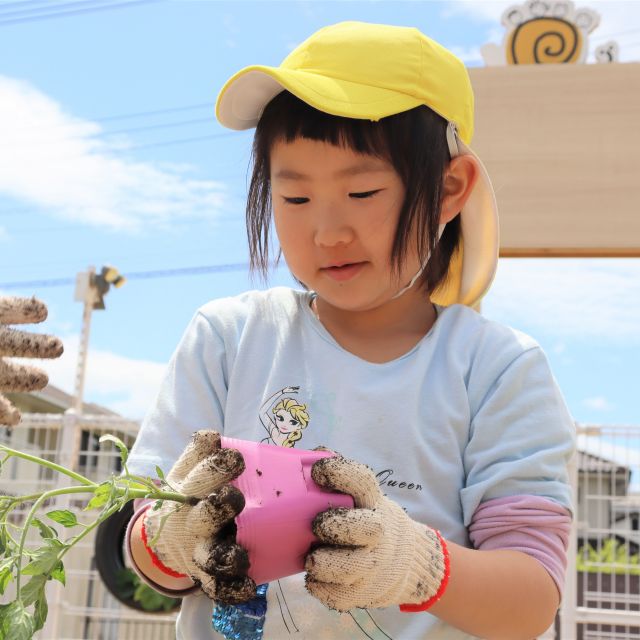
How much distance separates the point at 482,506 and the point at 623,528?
3501 mm

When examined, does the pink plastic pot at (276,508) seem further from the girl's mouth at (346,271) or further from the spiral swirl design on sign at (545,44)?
the spiral swirl design on sign at (545,44)

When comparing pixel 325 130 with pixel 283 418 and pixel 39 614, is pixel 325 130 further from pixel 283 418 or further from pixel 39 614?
pixel 39 614

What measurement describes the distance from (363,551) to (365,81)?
2.47 ft

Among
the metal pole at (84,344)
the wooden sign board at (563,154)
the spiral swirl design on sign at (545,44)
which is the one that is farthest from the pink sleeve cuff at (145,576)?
the metal pole at (84,344)

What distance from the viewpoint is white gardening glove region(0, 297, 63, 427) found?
1.37m

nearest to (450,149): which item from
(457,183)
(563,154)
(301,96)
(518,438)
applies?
(457,183)

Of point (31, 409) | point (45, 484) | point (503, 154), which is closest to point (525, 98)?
point (503, 154)

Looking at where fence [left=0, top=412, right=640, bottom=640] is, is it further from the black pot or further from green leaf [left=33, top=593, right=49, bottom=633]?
green leaf [left=33, top=593, right=49, bottom=633]

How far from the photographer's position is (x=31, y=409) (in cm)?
1459

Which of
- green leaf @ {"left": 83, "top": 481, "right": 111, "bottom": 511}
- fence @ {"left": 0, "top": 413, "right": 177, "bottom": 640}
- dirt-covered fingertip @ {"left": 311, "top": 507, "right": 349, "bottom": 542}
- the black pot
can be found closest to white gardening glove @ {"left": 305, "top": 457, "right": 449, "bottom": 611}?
dirt-covered fingertip @ {"left": 311, "top": 507, "right": 349, "bottom": 542}

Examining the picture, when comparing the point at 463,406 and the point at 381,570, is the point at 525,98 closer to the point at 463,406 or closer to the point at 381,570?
the point at 463,406

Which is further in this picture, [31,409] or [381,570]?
[31,409]

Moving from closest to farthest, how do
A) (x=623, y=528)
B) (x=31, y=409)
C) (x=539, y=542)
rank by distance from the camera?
(x=539, y=542)
(x=623, y=528)
(x=31, y=409)

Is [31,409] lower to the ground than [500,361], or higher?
higher
